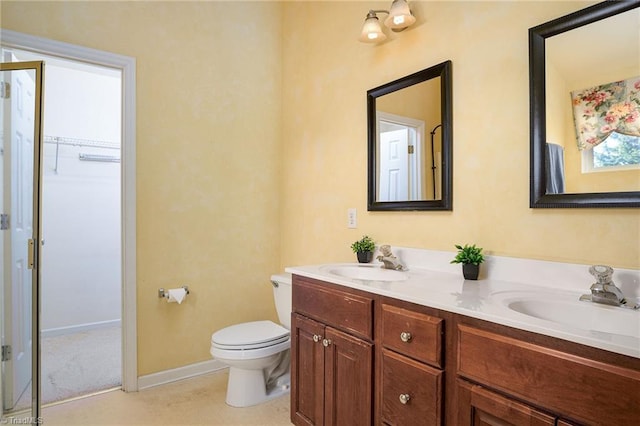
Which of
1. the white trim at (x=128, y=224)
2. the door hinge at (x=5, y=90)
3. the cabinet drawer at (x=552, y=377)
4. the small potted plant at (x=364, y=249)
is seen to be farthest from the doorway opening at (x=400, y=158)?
the door hinge at (x=5, y=90)

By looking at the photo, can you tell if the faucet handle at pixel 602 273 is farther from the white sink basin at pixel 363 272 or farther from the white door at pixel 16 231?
the white door at pixel 16 231

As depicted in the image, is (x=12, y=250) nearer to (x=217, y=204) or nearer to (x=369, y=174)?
(x=217, y=204)

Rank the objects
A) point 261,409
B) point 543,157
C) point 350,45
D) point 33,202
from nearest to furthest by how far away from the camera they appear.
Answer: point 543,157
point 33,202
point 261,409
point 350,45

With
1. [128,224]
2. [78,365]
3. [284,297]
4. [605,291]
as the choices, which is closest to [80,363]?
[78,365]

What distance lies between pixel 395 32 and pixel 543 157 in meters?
1.08

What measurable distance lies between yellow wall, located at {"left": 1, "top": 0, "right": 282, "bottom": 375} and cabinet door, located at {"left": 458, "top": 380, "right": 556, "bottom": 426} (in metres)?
1.97

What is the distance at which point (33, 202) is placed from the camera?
1.66 metres

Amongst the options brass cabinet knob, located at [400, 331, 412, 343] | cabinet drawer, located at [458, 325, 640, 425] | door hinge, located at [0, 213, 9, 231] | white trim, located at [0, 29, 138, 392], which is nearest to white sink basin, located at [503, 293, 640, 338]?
cabinet drawer, located at [458, 325, 640, 425]

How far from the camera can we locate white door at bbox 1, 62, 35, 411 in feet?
5.86

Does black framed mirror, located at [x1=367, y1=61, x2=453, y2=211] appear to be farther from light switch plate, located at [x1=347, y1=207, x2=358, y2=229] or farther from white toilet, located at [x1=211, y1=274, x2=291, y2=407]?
white toilet, located at [x1=211, y1=274, x2=291, y2=407]

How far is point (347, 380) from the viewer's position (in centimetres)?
151

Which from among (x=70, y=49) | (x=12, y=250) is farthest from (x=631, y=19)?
(x=12, y=250)

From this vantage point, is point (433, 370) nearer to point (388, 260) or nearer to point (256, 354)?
point (388, 260)

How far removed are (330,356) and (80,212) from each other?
314 centimetres
